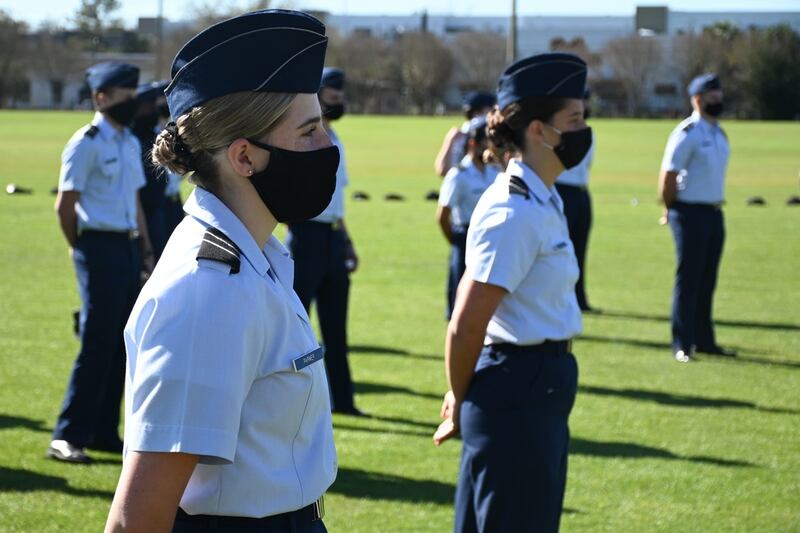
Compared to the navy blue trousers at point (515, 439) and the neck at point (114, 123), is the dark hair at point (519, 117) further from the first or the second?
the neck at point (114, 123)

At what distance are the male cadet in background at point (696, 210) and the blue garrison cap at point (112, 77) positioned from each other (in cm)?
518

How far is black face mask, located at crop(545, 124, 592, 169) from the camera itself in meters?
4.65

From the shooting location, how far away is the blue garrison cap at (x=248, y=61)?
2.42 metres

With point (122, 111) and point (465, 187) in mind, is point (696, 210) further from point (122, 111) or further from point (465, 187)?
point (122, 111)

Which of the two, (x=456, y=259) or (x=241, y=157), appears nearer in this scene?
(x=241, y=157)

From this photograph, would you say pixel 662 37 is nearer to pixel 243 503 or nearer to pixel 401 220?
pixel 401 220

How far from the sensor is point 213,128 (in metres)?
2.42

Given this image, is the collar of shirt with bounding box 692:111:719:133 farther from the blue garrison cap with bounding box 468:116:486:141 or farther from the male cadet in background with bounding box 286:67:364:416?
the male cadet in background with bounding box 286:67:364:416

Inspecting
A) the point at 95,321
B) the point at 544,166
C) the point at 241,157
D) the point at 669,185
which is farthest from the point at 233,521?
the point at 669,185

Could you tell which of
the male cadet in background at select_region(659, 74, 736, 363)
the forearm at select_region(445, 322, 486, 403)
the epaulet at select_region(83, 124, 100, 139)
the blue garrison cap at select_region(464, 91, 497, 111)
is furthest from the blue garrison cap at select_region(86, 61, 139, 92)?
the blue garrison cap at select_region(464, 91, 497, 111)

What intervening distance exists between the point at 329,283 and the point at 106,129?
6.50 ft

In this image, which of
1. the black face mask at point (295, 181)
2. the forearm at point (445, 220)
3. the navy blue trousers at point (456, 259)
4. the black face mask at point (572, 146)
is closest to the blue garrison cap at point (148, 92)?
the forearm at point (445, 220)

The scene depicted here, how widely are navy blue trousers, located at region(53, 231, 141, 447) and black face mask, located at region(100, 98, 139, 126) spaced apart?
2.56 ft

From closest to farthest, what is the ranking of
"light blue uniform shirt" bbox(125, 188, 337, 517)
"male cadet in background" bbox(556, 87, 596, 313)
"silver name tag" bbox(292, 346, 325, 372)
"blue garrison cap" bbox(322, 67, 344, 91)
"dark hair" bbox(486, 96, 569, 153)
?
"light blue uniform shirt" bbox(125, 188, 337, 517) < "silver name tag" bbox(292, 346, 325, 372) < "dark hair" bbox(486, 96, 569, 153) < "blue garrison cap" bbox(322, 67, 344, 91) < "male cadet in background" bbox(556, 87, 596, 313)
